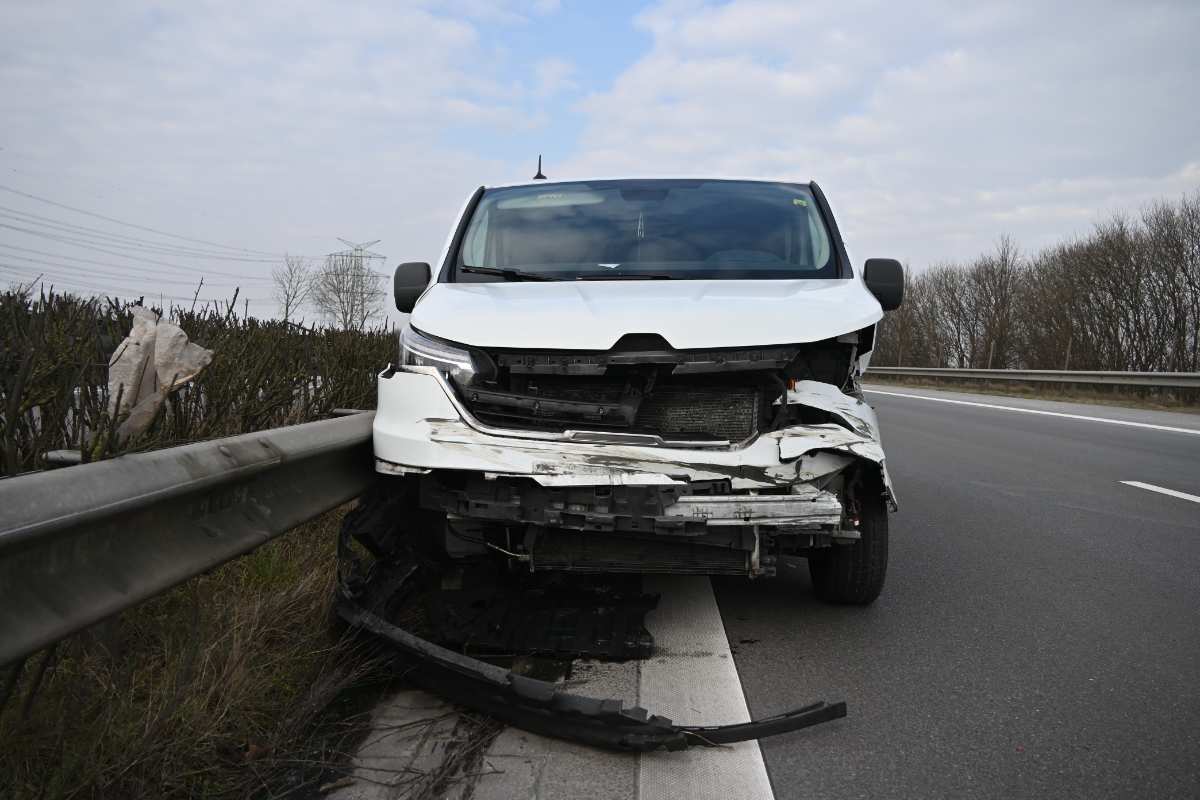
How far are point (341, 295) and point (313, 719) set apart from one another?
126 ft

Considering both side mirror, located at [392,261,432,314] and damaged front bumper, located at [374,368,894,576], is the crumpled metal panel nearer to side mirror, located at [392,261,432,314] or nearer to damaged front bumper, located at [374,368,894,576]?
damaged front bumper, located at [374,368,894,576]

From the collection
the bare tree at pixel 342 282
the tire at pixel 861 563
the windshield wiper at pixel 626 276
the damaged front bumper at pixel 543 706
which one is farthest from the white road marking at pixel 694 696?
the bare tree at pixel 342 282

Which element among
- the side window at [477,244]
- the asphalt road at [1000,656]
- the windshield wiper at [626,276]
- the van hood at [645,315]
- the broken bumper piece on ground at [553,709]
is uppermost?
the side window at [477,244]

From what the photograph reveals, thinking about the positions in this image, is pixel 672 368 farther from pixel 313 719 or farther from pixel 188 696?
pixel 188 696

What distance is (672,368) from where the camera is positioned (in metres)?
3.27

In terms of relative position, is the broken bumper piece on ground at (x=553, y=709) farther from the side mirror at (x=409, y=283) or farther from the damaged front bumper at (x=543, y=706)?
the side mirror at (x=409, y=283)

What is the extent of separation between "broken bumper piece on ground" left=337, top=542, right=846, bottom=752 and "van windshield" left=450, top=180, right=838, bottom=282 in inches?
74.5

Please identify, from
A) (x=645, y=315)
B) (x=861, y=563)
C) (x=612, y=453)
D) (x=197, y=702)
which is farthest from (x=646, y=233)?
(x=197, y=702)

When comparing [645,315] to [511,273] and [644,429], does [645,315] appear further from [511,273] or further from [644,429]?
[511,273]

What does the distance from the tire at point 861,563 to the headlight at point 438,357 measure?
5.43ft

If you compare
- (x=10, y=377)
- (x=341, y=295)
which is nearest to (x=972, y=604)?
(x=10, y=377)

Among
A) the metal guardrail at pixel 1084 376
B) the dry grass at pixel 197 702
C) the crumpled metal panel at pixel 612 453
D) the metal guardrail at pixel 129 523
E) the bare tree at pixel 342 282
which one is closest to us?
the metal guardrail at pixel 129 523

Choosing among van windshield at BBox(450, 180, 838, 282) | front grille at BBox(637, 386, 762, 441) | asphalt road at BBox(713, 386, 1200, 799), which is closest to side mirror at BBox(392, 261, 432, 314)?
van windshield at BBox(450, 180, 838, 282)

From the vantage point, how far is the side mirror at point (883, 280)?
13.9 feet
